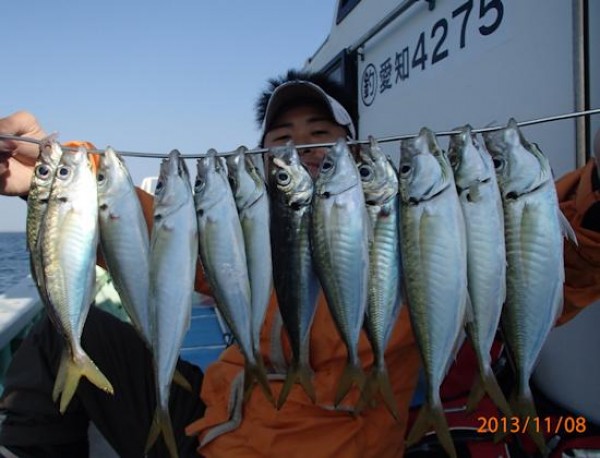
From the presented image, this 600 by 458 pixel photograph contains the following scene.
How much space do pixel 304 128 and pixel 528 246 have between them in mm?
1429

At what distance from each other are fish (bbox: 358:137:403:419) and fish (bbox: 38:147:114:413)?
85cm

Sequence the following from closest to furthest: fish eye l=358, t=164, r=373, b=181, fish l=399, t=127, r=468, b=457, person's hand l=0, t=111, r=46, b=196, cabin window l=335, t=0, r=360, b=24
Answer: fish l=399, t=127, r=468, b=457 → fish eye l=358, t=164, r=373, b=181 → person's hand l=0, t=111, r=46, b=196 → cabin window l=335, t=0, r=360, b=24

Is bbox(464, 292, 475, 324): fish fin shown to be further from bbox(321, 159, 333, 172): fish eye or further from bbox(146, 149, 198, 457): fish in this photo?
bbox(146, 149, 198, 457): fish

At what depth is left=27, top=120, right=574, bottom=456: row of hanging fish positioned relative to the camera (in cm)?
159

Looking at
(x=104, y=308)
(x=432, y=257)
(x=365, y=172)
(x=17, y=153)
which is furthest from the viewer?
(x=104, y=308)

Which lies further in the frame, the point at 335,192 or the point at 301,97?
the point at 301,97

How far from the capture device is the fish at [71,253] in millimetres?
1615

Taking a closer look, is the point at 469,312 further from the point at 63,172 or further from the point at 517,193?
the point at 63,172

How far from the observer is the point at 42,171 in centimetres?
167

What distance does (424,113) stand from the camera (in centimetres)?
371

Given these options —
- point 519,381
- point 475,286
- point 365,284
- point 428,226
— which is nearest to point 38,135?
point 365,284

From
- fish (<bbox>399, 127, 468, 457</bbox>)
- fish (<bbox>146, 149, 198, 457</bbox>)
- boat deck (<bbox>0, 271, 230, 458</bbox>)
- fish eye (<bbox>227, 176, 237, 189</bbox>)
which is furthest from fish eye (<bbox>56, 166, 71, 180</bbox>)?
boat deck (<bbox>0, 271, 230, 458</bbox>)

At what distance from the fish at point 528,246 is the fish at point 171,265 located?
99 centimetres

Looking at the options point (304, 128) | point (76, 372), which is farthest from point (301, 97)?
point (76, 372)
